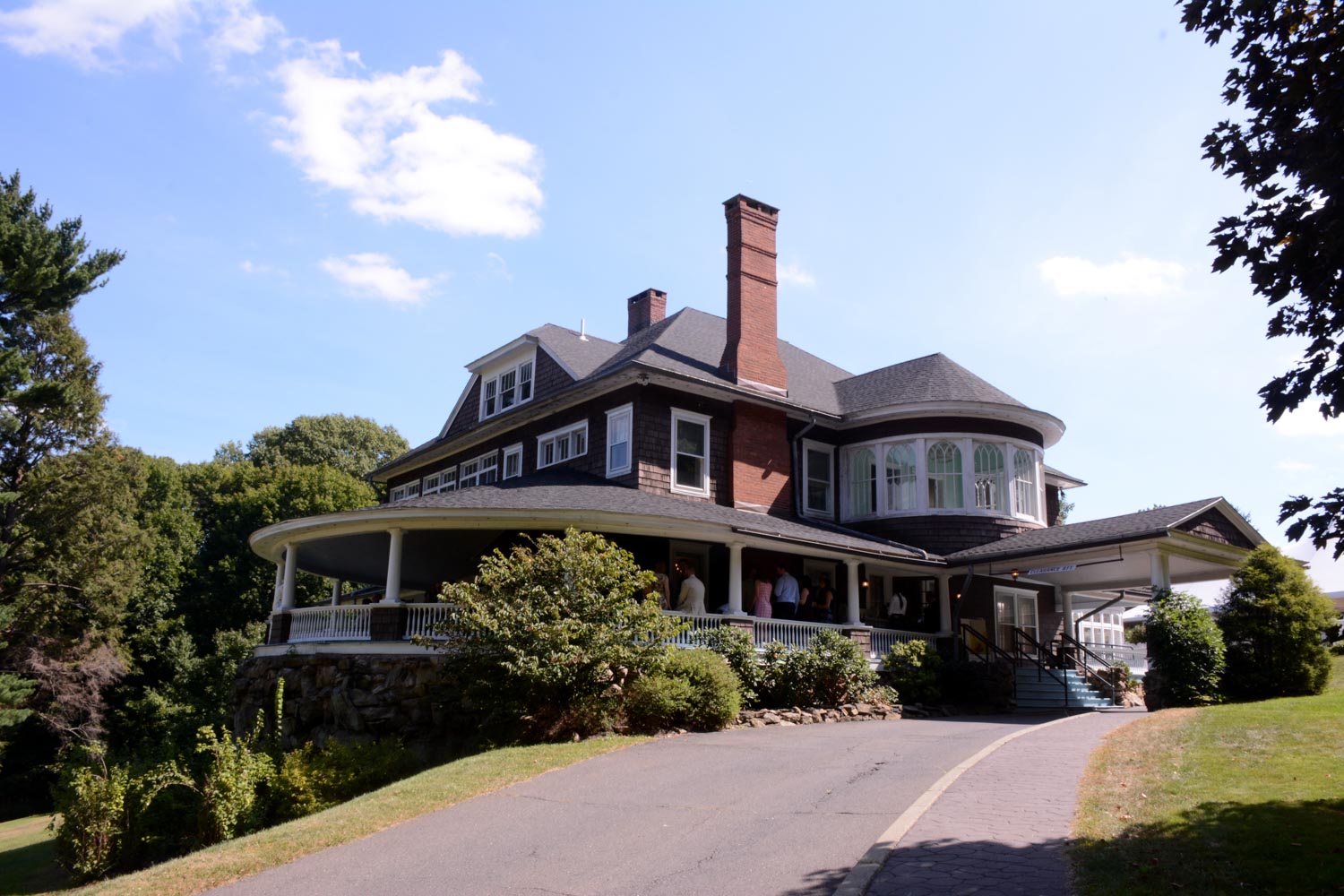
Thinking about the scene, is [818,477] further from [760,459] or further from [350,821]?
[350,821]

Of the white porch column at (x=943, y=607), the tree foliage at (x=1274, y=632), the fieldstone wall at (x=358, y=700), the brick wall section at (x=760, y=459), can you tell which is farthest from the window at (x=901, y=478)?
the fieldstone wall at (x=358, y=700)

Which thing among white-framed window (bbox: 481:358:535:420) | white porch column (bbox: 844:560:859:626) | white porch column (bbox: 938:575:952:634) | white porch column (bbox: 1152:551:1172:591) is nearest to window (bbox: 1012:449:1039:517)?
white porch column (bbox: 938:575:952:634)

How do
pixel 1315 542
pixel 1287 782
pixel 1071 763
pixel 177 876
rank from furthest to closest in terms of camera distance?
pixel 1071 763 < pixel 1287 782 < pixel 177 876 < pixel 1315 542

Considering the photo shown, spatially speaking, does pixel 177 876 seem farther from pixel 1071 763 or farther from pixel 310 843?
pixel 1071 763

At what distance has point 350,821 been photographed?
1017cm

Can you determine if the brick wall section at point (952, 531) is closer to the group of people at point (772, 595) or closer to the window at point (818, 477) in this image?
the window at point (818, 477)

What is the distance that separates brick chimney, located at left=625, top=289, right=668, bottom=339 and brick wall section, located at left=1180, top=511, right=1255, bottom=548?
637 inches

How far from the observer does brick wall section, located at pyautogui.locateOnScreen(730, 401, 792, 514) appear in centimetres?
2433

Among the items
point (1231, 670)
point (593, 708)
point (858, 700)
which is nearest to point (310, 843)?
point (593, 708)

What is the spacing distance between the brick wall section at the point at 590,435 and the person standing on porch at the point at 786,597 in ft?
12.6

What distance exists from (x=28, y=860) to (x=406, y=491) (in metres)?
14.2

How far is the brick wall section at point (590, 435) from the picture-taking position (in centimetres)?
2348

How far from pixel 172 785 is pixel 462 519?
6007 mm

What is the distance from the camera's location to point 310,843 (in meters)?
9.50
